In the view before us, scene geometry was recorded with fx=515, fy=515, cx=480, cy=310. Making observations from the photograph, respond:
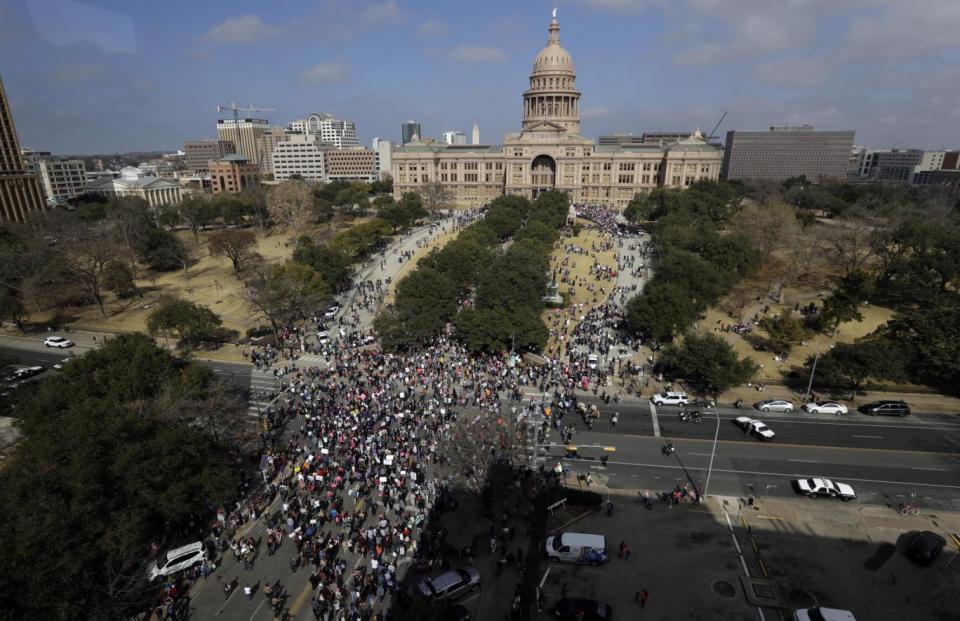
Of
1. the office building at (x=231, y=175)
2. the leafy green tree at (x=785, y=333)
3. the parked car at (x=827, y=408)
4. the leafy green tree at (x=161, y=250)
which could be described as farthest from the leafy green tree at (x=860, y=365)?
the office building at (x=231, y=175)

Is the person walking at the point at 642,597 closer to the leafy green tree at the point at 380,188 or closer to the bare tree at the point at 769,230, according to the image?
the bare tree at the point at 769,230

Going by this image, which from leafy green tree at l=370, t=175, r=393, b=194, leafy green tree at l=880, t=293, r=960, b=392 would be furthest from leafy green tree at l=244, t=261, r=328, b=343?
leafy green tree at l=370, t=175, r=393, b=194

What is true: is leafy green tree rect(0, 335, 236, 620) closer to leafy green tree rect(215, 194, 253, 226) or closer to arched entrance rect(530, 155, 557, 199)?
leafy green tree rect(215, 194, 253, 226)

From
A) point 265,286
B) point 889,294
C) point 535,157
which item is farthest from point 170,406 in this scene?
point 535,157

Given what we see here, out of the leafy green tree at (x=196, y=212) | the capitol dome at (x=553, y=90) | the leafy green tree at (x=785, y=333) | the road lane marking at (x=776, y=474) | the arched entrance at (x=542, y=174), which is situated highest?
the capitol dome at (x=553, y=90)

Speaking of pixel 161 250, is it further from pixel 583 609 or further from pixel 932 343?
pixel 932 343

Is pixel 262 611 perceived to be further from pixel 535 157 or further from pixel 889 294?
pixel 535 157

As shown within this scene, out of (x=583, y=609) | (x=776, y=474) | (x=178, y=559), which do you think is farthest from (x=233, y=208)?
(x=583, y=609)
